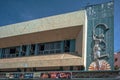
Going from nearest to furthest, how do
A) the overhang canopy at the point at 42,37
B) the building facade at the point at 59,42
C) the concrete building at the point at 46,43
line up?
1. the building facade at the point at 59,42
2. the concrete building at the point at 46,43
3. the overhang canopy at the point at 42,37

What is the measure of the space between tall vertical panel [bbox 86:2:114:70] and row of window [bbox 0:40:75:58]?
3.71 metres

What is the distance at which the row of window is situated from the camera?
28737mm

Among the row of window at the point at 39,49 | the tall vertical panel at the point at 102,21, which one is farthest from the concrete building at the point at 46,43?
the tall vertical panel at the point at 102,21

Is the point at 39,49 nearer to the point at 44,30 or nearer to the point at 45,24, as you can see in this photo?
the point at 44,30

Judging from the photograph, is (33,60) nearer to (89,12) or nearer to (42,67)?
(42,67)

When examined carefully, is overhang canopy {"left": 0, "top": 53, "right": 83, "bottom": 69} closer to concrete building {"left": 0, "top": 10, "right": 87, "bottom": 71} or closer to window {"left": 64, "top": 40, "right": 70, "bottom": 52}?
concrete building {"left": 0, "top": 10, "right": 87, "bottom": 71}

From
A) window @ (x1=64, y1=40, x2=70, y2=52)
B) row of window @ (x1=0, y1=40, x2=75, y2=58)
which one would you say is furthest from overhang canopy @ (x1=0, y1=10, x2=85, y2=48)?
row of window @ (x1=0, y1=40, x2=75, y2=58)

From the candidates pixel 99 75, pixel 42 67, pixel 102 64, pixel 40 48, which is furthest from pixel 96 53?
pixel 40 48

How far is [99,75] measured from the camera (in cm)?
2103

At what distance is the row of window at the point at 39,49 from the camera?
28737 mm

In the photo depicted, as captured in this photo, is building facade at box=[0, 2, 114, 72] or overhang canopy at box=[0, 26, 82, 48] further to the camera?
overhang canopy at box=[0, 26, 82, 48]

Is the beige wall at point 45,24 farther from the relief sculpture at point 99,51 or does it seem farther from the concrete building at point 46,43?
the relief sculpture at point 99,51

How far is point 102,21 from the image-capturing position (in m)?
24.7

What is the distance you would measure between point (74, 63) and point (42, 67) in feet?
16.3
